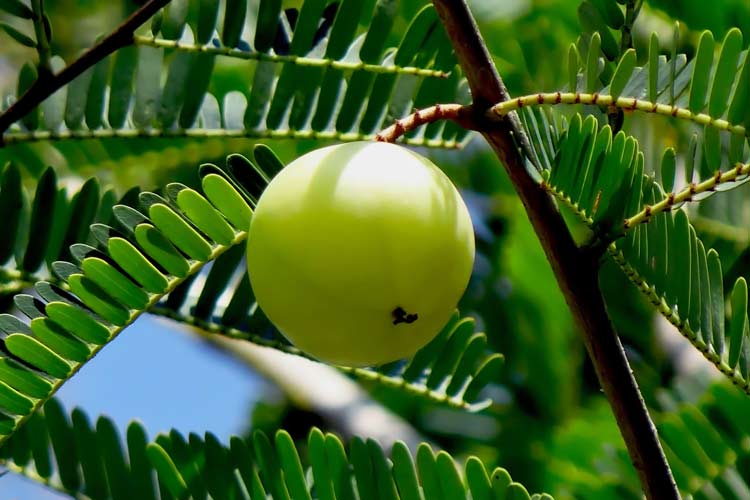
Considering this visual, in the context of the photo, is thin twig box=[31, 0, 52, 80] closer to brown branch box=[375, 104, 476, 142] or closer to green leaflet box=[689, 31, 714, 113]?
brown branch box=[375, 104, 476, 142]

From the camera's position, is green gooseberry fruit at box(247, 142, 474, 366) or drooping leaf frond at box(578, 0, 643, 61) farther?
drooping leaf frond at box(578, 0, 643, 61)

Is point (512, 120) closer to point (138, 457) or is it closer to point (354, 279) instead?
point (354, 279)

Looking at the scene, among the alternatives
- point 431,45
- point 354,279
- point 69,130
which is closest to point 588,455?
point 431,45

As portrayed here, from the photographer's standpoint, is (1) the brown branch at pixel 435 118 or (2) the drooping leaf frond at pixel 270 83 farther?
(2) the drooping leaf frond at pixel 270 83

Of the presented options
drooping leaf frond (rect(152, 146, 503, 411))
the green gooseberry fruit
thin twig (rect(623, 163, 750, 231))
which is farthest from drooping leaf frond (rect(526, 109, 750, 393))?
drooping leaf frond (rect(152, 146, 503, 411))

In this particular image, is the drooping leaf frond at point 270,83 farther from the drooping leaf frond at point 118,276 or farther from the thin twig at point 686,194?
the thin twig at point 686,194

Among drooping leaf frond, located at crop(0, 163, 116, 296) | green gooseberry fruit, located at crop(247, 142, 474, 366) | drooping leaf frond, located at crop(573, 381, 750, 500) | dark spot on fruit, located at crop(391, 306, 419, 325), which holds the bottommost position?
drooping leaf frond, located at crop(573, 381, 750, 500)

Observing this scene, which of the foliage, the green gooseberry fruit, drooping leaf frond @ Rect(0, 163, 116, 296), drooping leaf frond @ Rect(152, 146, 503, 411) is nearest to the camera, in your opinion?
the green gooseberry fruit

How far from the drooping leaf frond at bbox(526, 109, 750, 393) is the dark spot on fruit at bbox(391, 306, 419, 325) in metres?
0.15

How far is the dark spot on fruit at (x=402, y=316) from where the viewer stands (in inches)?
29.6

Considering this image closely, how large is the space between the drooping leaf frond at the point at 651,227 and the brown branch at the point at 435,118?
2.7 inches

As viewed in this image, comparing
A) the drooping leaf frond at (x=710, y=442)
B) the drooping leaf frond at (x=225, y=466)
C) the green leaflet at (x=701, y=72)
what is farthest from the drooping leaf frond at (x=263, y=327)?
the green leaflet at (x=701, y=72)

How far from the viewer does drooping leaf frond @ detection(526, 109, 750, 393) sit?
2.70ft

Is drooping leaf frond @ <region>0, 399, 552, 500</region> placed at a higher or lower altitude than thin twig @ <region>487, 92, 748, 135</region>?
lower
